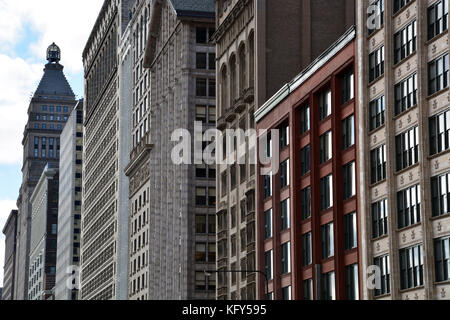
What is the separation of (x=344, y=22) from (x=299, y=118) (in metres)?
14.5

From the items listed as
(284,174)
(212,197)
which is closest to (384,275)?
(284,174)

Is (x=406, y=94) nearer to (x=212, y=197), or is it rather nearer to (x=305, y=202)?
(x=305, y=202)

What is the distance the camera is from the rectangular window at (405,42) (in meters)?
52.9

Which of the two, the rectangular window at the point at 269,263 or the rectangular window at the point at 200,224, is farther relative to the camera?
the rectangular window at the point at 200,224

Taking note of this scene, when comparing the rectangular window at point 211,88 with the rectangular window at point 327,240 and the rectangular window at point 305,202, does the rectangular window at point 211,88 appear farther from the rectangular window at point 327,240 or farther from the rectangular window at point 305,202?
the rectangular window at point 327,240

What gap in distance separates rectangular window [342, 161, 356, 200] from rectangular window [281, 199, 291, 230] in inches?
428

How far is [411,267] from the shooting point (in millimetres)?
50844

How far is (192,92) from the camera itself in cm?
11338

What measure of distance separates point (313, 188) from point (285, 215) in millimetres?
7792

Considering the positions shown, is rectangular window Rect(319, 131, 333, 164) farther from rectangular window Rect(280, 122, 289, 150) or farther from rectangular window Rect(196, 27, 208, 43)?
rectangular window Rect(196, 27, 208, 43)

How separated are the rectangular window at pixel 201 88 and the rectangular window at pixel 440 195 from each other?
66.0m

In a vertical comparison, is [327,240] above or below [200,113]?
below

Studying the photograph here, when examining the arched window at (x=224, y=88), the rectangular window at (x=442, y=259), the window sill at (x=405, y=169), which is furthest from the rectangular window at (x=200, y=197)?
the rectangular window at (x=442, y=259)
